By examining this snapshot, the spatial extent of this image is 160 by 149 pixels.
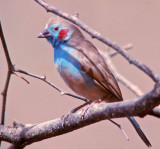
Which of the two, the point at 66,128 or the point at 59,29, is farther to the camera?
the point at 59,29

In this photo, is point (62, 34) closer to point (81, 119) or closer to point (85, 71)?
point (85, 71)

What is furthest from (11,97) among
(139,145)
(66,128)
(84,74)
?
(66,128)

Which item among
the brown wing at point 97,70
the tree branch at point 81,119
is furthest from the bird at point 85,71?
the tree branch at point 81,119

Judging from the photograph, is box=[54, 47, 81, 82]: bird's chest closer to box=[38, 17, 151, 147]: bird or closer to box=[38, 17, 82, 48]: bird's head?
box=[38, 17, 151, 147]: bird

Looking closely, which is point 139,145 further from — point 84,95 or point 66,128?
point 66,128

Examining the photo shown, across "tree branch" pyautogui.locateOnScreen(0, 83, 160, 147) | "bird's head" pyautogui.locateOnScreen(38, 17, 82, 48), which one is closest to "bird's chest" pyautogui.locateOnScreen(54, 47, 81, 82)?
"bird's head" pyautogui.locateOnScreen(38, 17, 82, 48)

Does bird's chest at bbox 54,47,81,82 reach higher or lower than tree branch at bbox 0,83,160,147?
higher

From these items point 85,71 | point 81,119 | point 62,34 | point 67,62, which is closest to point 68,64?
point 67,62
